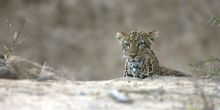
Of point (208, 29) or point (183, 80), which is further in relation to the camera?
point (208, 29)

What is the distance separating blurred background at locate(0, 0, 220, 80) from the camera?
2064 cm

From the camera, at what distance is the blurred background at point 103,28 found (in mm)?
20641

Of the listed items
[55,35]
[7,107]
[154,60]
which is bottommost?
[7,107]

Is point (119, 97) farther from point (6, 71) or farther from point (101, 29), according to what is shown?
point (101, 29)

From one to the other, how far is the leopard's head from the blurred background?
8.73 metres

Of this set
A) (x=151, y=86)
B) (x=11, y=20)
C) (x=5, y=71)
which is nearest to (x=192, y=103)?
(x=151, y=86)

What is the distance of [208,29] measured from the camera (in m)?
21.1

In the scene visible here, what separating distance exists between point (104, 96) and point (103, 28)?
1317cm

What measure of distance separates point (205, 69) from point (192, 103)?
2072 millimetres

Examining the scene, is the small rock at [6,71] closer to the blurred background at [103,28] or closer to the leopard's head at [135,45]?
the leopard's head at [135,45]

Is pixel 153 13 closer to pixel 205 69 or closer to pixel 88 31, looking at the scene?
pixel 88 31

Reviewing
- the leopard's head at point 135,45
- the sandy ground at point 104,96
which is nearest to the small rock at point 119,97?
the sandy ground at point 104,96

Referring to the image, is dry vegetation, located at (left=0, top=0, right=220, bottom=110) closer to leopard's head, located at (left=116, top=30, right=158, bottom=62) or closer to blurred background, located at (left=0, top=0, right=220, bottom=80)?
blurred background, located at (left=0, top=0, right=220, bottom=80)

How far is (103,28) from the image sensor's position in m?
21.5
